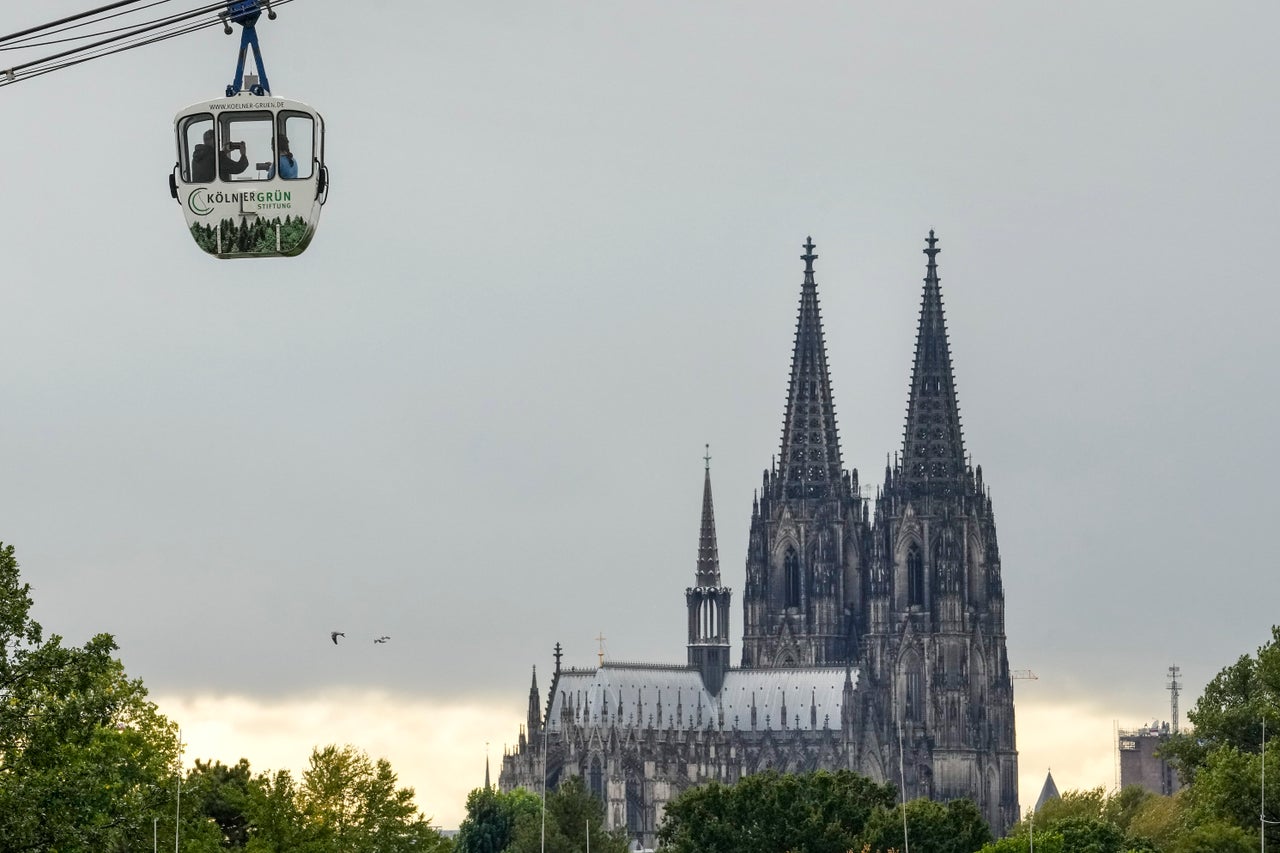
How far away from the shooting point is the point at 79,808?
83.4 meters

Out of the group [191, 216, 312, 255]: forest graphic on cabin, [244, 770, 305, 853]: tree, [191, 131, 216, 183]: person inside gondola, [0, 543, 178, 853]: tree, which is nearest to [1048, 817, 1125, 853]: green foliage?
[244, 770, 305, 853]: tree

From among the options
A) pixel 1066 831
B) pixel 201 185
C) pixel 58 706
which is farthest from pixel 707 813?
pixel 201 185

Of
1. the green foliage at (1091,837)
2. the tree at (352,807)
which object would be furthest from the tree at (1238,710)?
the tree at (352,807)

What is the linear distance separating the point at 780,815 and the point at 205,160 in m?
106

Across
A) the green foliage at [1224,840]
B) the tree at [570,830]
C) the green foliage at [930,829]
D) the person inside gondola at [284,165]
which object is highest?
the person inside gondola at [284,165]

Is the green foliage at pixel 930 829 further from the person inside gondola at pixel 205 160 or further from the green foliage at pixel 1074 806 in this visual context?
the person inside gondola at pixel 205 160

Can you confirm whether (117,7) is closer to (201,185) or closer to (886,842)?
(201,185)

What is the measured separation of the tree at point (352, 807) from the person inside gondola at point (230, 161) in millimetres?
83620

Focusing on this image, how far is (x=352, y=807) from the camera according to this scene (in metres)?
136

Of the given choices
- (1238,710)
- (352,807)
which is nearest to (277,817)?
(352,807)

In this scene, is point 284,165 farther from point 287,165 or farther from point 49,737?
point 49,737

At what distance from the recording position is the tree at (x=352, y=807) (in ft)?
443

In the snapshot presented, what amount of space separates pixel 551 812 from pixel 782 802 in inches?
1587

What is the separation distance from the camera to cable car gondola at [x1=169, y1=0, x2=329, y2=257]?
5306 cm
